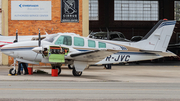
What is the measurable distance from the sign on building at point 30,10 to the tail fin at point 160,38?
11490 millimetres

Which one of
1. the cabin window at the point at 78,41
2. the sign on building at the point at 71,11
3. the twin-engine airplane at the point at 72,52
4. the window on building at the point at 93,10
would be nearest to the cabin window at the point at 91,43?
the twin-engine airplane at the point at 72,52

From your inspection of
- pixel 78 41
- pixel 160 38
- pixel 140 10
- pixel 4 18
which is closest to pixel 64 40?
pixel 78 41

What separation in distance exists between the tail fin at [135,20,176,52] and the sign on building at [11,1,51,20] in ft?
37.7

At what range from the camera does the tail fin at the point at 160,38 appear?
17719mm

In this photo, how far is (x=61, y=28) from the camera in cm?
2578

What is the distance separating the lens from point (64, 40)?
14383 mm

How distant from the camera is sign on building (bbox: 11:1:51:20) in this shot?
84.0ft

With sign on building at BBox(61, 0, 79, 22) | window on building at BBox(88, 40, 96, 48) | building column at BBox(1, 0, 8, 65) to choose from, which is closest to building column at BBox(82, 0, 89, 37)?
sign on building at BBox(61, 0, 79, 22)

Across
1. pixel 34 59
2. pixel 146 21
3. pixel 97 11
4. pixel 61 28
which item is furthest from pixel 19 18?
pixel 146 21

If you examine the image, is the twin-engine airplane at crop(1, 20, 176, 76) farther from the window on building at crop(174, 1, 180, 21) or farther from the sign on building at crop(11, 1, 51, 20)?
the window on building at crop(174, 1, 180, 21)

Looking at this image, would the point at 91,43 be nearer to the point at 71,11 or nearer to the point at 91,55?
the point at 91,55

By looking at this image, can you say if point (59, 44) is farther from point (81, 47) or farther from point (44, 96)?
point (44, 96)

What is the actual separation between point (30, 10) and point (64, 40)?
12.6 meters

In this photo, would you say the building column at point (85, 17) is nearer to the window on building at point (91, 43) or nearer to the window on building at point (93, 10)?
the window on building at point (91, 43)
